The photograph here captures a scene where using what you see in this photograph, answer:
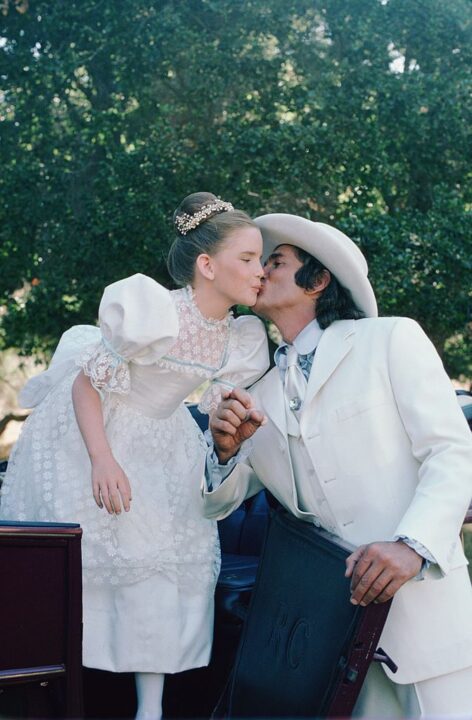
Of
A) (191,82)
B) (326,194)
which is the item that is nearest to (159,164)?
(191,82)

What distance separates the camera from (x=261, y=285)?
3084mm

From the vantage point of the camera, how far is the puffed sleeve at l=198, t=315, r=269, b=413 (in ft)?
10.4

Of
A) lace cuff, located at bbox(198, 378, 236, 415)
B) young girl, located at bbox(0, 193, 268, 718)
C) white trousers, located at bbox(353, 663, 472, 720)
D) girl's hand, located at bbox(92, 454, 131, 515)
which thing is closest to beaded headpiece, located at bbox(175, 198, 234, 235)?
young girl, located at bbox(0, 193, 268, 718)

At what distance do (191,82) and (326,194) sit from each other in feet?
5.87

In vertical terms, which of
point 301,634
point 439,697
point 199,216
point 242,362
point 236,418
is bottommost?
point 439,697

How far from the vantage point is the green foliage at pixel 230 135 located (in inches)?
335

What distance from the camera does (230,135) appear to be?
8586mm

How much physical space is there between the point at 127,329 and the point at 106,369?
16cm

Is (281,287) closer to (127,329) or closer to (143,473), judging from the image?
(127,329)

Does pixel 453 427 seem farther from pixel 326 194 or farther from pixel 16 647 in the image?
pixel 326 194

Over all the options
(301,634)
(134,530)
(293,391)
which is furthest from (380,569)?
(134,530)

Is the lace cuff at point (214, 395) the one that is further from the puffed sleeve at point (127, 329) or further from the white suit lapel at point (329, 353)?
the white suit lapel at point (329, 353)

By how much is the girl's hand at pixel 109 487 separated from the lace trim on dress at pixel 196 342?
1.40ft

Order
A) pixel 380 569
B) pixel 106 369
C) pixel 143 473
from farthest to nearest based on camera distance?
1. pixel 143 473
2. pixel 106 369
3. pixel 380 569
